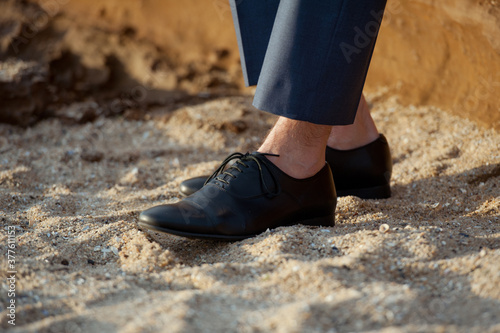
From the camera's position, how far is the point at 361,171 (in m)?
1.71

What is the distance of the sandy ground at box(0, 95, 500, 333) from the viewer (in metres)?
0.93

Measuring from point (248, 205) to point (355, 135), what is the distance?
56 cm

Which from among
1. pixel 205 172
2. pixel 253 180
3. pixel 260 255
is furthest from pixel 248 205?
pixel 205 172

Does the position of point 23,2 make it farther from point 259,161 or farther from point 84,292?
point 84,292

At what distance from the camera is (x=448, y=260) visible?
3.67 feet

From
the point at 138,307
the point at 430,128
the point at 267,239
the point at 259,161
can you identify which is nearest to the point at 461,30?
the point at 430,128

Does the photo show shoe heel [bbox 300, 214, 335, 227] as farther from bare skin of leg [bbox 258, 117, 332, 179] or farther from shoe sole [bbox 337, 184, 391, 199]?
shoe sole [bbox 337, 184, 391, 199]

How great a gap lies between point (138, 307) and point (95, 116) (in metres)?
1.94

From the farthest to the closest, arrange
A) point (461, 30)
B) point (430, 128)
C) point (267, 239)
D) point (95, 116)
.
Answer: point (95, 116), point (430, 128), point (461, 30), point (267, 239)

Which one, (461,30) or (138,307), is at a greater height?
(461,30)

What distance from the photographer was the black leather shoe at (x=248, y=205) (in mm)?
1306

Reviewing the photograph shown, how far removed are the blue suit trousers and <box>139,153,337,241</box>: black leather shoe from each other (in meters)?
0.20

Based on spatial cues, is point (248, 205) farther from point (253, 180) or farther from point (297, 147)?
point (297, 147)

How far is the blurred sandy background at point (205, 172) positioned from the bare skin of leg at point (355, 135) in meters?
0.21
